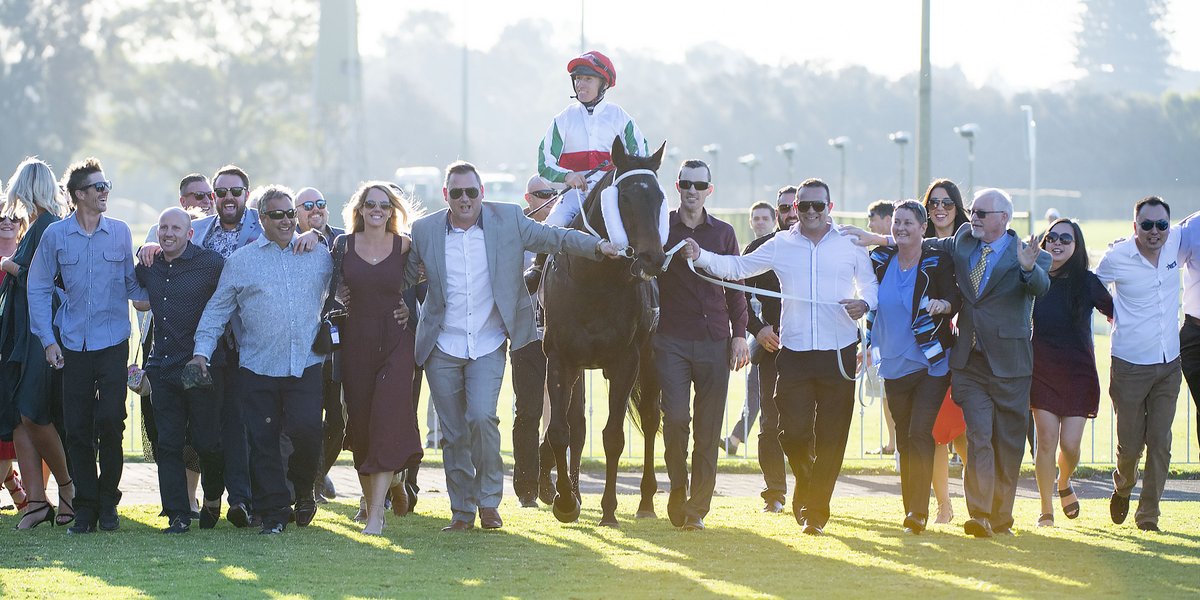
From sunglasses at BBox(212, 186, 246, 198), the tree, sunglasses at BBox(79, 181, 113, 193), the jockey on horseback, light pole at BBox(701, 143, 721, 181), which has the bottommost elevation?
sunglasses at BBox(79, 181, 113, 193)

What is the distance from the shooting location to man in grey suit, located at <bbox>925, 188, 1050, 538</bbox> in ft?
26.0

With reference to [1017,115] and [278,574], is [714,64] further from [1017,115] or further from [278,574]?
[278,574]

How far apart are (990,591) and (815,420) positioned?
190cm

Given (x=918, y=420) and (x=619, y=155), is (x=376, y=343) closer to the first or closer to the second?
(x=619, y=155)

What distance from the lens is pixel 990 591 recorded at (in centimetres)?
648

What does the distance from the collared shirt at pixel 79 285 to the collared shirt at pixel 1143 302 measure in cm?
528

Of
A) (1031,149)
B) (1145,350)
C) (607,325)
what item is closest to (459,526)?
(607,325)

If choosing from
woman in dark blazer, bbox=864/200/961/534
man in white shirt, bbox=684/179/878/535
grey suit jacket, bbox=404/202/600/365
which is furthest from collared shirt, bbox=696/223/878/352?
grey suit jacket, bbox=404/202/600/365

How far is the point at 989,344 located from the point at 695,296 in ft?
5.00

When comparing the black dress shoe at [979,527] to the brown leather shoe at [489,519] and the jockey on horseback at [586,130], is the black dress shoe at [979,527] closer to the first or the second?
the brown leather shoe at [489,519]

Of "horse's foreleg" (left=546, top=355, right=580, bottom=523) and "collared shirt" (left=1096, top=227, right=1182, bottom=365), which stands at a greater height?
"collared shirt" (left=1096, top=227, right=1182, bottom=365)

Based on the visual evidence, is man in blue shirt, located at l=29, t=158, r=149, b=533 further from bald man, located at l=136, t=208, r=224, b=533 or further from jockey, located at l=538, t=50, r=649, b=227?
jockey, located at l=538, t=50, r=649, b=227

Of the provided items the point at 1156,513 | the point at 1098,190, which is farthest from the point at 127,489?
the point at 1098,190

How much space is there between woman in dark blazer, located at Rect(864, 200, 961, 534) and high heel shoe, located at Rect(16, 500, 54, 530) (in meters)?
4.56
